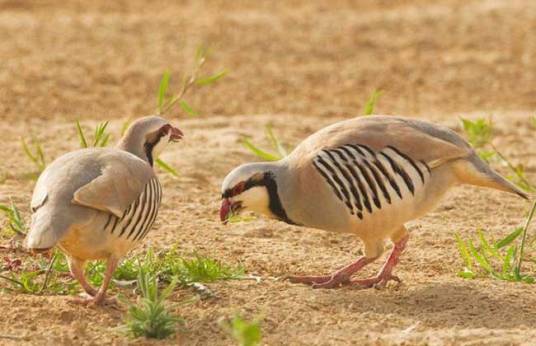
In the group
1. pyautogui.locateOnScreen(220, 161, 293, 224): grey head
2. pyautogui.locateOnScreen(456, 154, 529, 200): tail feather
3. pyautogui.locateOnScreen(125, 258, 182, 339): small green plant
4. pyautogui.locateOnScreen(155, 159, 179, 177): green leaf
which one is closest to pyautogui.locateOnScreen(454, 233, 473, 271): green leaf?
pyautogui.locateOnScreen(456, 154, 529, 200): tail feather

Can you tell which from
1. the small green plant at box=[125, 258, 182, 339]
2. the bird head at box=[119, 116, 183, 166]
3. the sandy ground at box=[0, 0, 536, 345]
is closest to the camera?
the small green plant at box=[125, 258, 182, 339]

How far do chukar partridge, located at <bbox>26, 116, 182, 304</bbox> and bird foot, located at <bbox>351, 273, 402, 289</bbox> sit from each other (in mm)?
1013

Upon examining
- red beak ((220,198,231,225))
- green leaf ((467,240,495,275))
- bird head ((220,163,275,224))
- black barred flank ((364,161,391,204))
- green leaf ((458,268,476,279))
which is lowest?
green leaf ((458,268,476,279))

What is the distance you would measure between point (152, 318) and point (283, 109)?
504 cm

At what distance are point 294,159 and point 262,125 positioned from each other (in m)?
2.86

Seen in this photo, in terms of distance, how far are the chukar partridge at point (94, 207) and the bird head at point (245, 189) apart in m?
0.36

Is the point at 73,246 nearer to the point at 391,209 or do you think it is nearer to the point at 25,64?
the point at 391,209

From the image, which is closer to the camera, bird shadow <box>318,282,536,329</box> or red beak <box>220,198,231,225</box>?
bird shadow <box>318,282,536,329</box>

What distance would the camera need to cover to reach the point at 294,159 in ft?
18.3

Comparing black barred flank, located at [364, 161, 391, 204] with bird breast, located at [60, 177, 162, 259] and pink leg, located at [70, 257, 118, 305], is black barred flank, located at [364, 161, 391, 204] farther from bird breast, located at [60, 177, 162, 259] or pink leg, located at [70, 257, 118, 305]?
pink leg, located at [70, 257, 118, 305]

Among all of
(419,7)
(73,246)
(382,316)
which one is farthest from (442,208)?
(419,7)

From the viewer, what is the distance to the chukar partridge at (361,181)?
5.41 m

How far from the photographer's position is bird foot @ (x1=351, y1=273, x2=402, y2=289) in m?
5.50

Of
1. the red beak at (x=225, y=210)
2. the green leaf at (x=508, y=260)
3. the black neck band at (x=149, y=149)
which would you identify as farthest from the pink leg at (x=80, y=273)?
the green leaf at (x=508, y=260)
